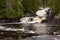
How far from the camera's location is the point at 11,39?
22219 millimetres

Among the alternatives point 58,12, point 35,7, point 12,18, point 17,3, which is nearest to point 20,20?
point 12,18

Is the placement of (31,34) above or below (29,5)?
above

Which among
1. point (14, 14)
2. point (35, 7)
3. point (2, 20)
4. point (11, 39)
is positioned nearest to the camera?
point (11, 39)

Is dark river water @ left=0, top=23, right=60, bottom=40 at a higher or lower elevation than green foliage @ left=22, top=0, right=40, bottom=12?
higher

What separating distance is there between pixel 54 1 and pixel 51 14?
3.23 metres

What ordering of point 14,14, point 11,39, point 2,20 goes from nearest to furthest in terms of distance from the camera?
point 11,39 → point 2,20 → point 14,14

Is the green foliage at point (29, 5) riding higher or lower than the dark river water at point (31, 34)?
lower

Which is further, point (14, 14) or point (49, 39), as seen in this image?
point (14, 14)

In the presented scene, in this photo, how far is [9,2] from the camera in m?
53.5

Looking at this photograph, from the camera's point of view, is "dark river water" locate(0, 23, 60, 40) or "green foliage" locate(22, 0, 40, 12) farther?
"green foliage" locate(22, 0, 40, 12)

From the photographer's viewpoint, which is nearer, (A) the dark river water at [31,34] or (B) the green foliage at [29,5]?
(A) the dark river water at [31,34]

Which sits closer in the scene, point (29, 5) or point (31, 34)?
point (31, 34)

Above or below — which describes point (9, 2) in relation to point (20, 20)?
above

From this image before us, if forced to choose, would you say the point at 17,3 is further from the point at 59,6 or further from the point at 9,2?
the point at 59,6
